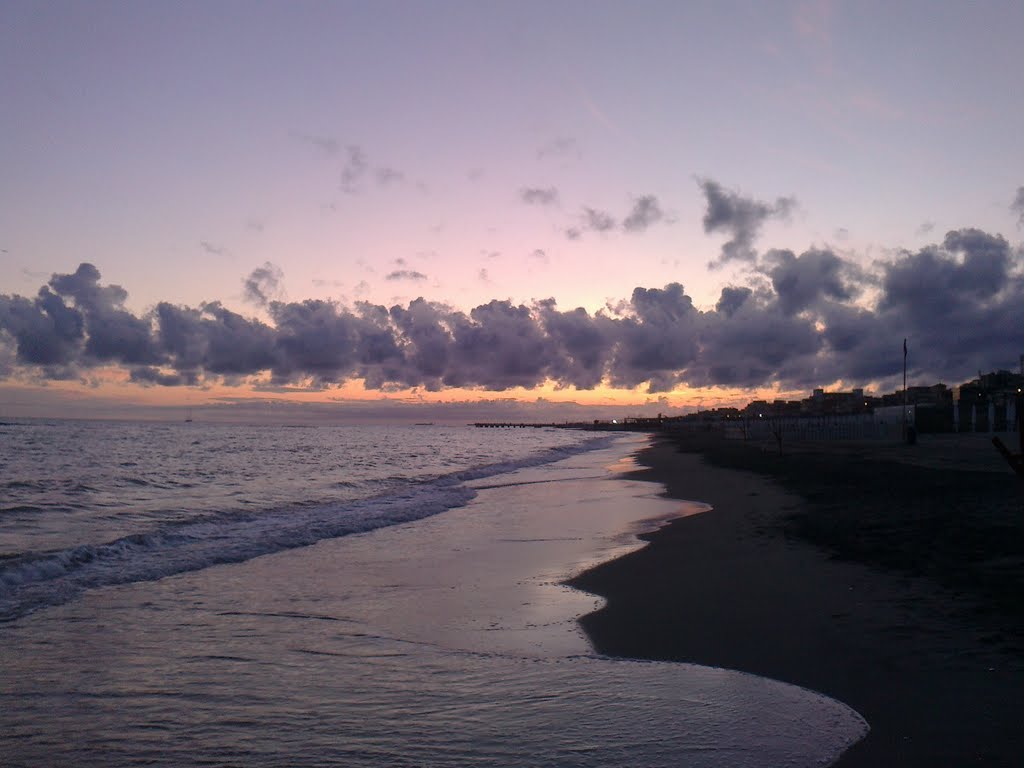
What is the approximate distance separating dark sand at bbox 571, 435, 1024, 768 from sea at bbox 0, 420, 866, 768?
46cm

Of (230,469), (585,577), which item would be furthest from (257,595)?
(230,469)

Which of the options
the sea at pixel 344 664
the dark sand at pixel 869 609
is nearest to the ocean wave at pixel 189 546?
the sea at pixel 344 664

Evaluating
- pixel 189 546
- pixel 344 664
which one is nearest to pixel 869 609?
pixel 344 664

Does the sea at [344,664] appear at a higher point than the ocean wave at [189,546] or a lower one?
higher

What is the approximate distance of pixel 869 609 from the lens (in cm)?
868

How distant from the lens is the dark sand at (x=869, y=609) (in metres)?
5.57

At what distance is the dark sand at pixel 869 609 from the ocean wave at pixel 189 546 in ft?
24.5

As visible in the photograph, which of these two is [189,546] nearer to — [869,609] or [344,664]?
[344,664]

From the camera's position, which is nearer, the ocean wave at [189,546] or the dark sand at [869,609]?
the dark sand at [869,609]

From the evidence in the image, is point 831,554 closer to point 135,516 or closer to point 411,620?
point 411,620

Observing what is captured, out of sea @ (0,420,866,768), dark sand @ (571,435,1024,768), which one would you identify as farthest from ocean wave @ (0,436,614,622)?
dark sand @ (571,435,1024,768)

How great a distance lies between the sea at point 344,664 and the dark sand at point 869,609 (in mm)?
464

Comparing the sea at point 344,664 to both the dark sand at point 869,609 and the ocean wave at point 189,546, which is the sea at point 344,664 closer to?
the ocean wave at point 189,546

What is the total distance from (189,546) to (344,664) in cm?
981
